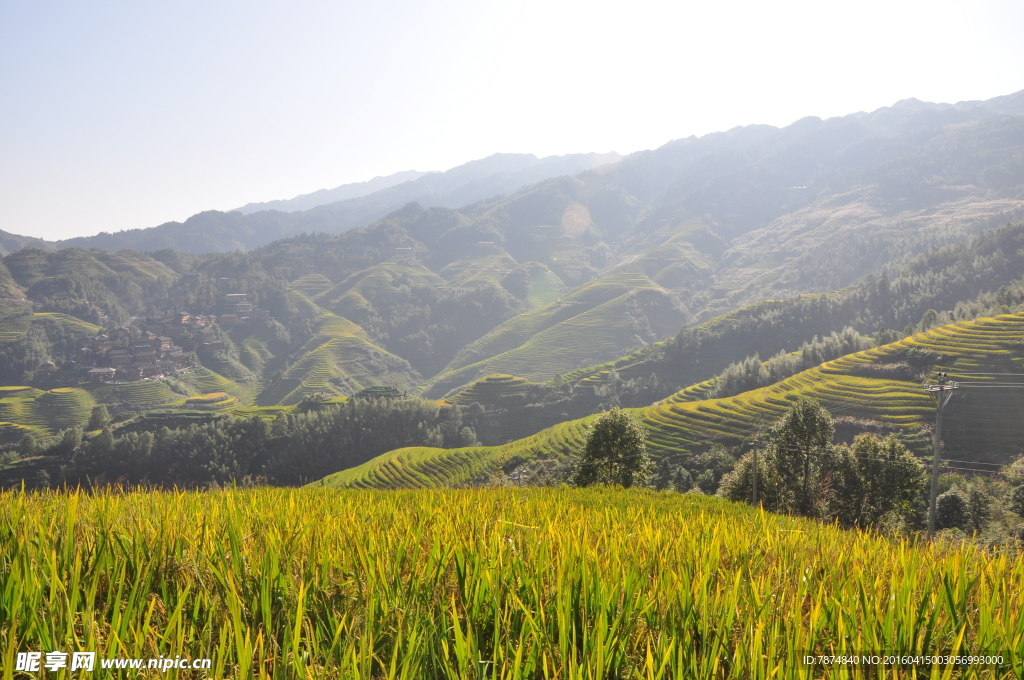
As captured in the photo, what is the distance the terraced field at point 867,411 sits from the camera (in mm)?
53156

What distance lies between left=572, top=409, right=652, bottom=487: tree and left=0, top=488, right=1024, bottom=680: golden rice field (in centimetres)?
2646

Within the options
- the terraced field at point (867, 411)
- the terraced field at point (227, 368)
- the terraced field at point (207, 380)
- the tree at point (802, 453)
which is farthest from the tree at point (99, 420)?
the tree at point (802, 453)

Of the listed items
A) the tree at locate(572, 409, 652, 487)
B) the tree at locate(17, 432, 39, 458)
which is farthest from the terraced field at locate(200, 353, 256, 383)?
the tree at locate(572, 409, 652, 487)

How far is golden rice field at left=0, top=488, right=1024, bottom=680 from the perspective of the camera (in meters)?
1.30

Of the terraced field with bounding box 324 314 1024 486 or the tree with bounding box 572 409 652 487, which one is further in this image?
the terraced field with bounding box 324 314 1024 486

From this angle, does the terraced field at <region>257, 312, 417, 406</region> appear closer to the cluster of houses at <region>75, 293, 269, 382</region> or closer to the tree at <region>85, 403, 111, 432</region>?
the cluster of houses at <region>75, 293, 269, 382</region>

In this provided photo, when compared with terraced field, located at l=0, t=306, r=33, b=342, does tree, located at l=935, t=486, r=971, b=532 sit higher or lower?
lower

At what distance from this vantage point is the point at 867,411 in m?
59.7

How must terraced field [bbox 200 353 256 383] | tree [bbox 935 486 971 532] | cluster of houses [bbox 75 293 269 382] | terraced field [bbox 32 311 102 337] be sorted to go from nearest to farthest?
1. tree [bbox 935 486 971 532]
2. cluster of houses [bbox 75 293 269 382]
3. terraced field [bbox 200 353 256 383]
4. terraced field [bbox 32 311 102 337]

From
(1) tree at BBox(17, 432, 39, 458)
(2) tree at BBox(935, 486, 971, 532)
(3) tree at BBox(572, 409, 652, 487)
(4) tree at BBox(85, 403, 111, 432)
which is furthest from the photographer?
(4) tree at BBox(85, 403, 111, 432)

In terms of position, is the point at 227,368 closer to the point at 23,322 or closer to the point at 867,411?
the point at 23,322

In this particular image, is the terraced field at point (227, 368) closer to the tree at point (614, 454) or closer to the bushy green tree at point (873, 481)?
the tree at point (614, 454)

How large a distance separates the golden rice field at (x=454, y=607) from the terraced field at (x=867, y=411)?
207ft

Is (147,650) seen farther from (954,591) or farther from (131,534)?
(954,591)
